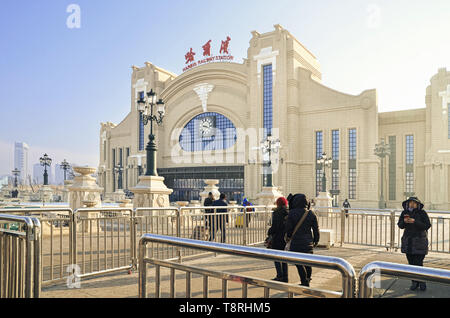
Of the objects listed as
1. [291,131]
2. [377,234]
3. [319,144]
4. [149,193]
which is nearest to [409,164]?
[319,144]

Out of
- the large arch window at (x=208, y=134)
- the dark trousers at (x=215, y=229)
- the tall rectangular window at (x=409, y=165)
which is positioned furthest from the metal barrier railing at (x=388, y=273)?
the large arch window at (x=208, y=134)

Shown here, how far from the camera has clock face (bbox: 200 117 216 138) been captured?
164 feet

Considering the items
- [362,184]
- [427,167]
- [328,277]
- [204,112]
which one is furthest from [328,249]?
[204,112]

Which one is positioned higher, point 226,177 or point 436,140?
point 436,140

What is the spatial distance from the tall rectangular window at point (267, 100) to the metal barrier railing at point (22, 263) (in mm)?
41068

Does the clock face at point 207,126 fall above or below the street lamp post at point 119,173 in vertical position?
above

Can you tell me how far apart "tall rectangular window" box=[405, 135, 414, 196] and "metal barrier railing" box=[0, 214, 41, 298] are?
43.5m

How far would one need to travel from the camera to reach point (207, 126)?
50.5m

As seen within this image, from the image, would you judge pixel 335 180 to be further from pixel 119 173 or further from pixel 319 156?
pixel 119 173

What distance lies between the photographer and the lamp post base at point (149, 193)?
41.0 ft

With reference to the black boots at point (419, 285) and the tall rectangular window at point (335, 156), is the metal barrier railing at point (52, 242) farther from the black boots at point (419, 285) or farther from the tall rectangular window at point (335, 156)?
the tall rectangular window at point (335, 156)
